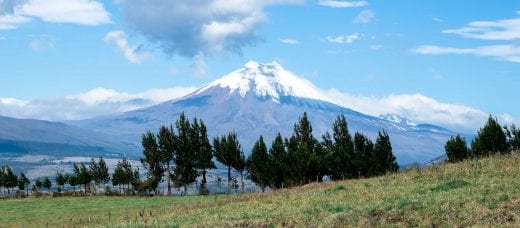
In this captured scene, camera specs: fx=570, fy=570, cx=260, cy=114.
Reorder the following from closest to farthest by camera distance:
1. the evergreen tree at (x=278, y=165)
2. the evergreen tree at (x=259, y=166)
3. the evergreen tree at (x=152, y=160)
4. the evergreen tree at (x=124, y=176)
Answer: the evergreen tree at (x=278, y=165) → the evergreen tree at (x=259, y=166) → the evergreen tree at (x=152, y=160) → the evergreen tree at (x=124, y=176)

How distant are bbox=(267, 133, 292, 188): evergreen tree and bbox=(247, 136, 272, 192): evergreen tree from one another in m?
1.03

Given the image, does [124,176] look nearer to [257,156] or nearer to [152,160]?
[152,160]

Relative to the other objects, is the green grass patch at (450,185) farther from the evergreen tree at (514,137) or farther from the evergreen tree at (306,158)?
the evergreen tree at (514,137)

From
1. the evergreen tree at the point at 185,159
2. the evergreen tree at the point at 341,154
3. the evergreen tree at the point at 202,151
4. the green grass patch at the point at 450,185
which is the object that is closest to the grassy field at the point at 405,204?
the green grass patch at the point at 450,185

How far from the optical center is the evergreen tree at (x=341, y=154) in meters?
116

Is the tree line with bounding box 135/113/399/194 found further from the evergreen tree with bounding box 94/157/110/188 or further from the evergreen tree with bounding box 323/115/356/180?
the evergreen tree with bounding box 94/157/110/188

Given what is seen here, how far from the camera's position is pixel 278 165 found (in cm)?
11338

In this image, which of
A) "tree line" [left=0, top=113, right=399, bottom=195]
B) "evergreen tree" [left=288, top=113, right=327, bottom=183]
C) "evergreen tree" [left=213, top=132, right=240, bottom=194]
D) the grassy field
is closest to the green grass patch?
the grassy field

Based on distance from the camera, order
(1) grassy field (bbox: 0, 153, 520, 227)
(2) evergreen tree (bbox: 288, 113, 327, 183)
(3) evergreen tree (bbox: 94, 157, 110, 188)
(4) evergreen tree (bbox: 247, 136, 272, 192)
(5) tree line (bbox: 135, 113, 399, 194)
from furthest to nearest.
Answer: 1. (3) evergreen tree (bbox: 94, 157, 110, 188)
2. (4) evergreen tree (bbox: 247, 136, 272, 192)
3. (5) tree line (bbox: 135, 113, 399, 194)
4. (2) evergreen tree (bbox: 288, 113, 327, 183)
5. (1) grassy field (bbox: 0, 153, 520, 227)

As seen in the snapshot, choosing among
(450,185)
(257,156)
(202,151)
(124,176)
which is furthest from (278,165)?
(450,185)

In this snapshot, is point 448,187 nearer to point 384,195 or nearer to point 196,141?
point 384,195

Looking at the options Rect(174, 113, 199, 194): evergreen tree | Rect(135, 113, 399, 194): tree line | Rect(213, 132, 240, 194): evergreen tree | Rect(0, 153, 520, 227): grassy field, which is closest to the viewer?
Rect(0, 153, 520, 227): grassy field

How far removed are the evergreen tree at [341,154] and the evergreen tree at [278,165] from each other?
9923mm

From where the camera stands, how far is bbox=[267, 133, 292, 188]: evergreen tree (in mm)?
110906
